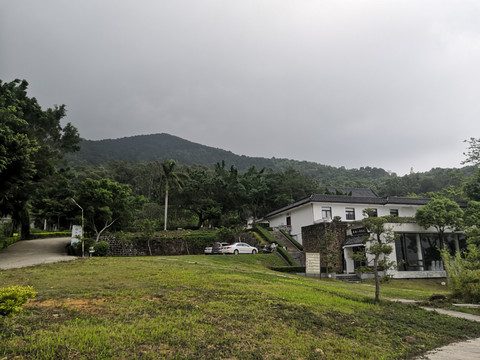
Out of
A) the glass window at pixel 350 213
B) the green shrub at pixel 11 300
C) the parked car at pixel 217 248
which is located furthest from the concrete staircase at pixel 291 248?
the green shrub at pixel 11 300

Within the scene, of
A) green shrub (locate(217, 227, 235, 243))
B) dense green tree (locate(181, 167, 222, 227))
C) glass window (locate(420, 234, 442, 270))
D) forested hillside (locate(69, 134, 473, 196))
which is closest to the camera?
glass window (locate(420, 234, 442, 270))

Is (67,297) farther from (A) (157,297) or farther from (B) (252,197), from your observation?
(B) (252,197)

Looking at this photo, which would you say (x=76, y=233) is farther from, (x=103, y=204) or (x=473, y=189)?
(x=473, y=189)

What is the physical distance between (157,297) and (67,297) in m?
2.28

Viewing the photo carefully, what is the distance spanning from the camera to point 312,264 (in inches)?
880

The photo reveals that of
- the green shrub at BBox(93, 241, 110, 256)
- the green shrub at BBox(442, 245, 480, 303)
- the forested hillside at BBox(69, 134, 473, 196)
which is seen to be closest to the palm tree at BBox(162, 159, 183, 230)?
the green shrub at BBox(93, 241, 110, 256)

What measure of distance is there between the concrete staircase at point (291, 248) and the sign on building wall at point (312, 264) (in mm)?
6812

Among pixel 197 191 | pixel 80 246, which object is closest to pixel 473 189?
pixel 197 191

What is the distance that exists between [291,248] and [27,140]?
2435 centimetres

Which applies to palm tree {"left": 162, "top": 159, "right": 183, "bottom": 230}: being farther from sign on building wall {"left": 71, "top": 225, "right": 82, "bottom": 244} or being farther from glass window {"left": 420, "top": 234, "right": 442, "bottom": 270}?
glass window {"left": 420, "top": 234, "right": 442, "bottom": 270}

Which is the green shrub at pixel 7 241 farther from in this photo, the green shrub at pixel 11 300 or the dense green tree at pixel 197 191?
the green shrub at pixel 11 300

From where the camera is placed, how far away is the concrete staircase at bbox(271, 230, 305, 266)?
2978 centimetres

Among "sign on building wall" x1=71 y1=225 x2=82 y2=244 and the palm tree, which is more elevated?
the palm tree

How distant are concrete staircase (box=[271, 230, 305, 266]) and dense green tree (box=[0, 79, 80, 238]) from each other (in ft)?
68.5
